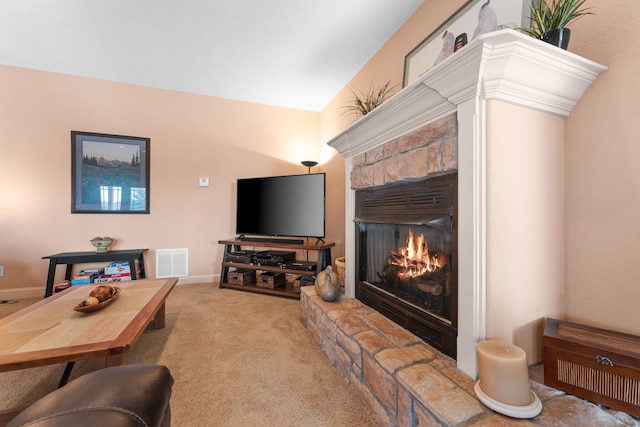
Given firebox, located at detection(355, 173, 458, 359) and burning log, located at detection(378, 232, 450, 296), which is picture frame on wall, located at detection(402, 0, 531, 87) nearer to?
firebox, located at detection(355, 173, 458, 359)

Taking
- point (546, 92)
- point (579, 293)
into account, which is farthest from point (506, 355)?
point (546, 92)

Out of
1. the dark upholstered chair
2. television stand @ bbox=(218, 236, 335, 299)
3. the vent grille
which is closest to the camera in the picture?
the dark upholstered chair

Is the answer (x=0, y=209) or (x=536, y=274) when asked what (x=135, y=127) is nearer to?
(x=0, y=209)

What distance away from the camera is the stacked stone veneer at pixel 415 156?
113 cm

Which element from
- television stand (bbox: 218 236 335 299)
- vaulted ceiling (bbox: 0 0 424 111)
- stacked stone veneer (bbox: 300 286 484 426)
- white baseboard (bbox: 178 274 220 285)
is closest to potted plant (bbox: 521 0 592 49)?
vaulted ceiling (bbox: 0 0 424 111)

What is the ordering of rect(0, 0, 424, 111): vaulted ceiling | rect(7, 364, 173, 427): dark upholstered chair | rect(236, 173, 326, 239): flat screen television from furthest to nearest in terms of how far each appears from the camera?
rect(236, 173, 326, 239): flat screen television → rect(0, 0, 424, 111): vaulted ceiling → rect(7, 364, 173, 427): dark upholstered chair

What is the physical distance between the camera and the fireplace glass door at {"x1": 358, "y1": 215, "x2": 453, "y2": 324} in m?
1.25

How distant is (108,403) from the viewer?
50 centimetres

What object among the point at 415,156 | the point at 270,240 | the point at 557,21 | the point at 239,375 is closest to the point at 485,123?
the point at 415,156

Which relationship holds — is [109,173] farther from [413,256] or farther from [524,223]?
[524,223]

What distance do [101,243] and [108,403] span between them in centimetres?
323

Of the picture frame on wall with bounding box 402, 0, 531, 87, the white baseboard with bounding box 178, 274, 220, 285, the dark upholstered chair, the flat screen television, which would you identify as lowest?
the white baseboard with bounding box 178, 274, 220, 285

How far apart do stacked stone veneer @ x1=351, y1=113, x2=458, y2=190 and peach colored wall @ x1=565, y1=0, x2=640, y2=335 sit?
1.72 ft

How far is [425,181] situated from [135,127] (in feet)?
11.6
